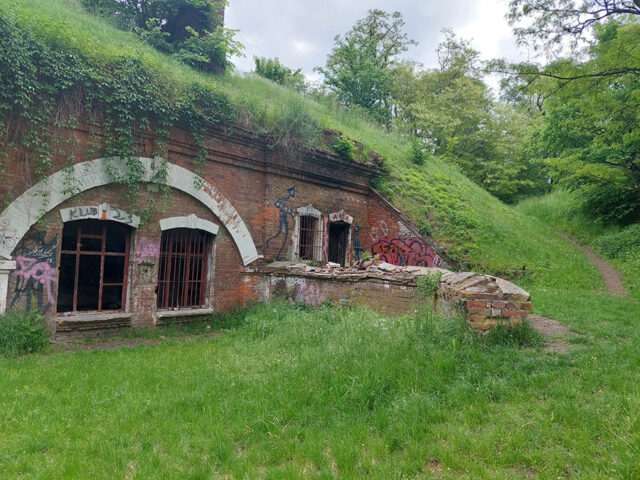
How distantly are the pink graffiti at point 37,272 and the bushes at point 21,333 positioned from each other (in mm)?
493

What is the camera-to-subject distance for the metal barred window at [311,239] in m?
11.1

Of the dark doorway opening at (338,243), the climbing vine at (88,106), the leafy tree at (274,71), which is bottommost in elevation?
the dark doorway opening at (338,243)

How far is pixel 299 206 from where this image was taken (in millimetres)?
10727

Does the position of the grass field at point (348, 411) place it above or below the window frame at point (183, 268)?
below

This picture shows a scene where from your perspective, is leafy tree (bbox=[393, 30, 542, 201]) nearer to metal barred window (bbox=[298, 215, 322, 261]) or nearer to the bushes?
metal barred window (bbox=[298, 215, 322, 261])

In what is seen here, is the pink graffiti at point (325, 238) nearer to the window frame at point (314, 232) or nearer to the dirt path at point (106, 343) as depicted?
the window frame at point (314, 232)

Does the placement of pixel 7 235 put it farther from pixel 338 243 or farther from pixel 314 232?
pixel 338 243

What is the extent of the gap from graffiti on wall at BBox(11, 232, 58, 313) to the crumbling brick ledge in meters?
4.28

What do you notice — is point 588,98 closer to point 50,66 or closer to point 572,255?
point 572,255

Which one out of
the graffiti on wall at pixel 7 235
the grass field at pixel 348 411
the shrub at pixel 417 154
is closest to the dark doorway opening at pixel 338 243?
Result: the shrub at pixel 417 154

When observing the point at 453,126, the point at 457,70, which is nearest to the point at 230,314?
the point at 453,126

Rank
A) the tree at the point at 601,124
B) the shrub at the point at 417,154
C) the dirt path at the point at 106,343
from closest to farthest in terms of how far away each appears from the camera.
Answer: the dirt path at the point at 106,343 < the tree at the point at 601,124 < the shrub at the point at 417,154

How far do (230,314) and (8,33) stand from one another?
6502 millimetres

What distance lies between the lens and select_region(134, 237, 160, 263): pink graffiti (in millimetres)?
7934
